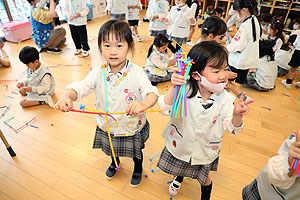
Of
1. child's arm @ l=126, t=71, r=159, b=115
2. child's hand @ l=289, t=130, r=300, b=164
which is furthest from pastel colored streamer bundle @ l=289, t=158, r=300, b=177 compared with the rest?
child's arm @ l=126, t=71, r=159, b=115

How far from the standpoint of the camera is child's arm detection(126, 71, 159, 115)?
104 centimetres

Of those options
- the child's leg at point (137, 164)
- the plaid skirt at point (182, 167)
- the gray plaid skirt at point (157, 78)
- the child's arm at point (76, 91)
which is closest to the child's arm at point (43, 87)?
the gray plaid skirt at point (157, 78)

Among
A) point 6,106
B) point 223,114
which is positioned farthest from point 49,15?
point 223,114

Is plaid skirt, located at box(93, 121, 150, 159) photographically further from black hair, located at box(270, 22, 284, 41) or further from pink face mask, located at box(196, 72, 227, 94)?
black hair, located at box(270, 22, 284, 41)

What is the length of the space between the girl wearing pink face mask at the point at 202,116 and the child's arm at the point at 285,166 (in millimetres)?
223

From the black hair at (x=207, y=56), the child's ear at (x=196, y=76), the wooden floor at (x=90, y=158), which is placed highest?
the black hair at (x=207, y=56)

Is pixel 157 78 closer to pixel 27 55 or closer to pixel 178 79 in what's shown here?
pixel 27 55

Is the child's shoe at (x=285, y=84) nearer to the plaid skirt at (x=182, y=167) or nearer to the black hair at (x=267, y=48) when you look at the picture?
the black hair at (x=267, y=48)

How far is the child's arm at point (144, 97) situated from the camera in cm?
104

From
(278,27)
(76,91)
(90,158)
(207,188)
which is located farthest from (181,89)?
(278,27)

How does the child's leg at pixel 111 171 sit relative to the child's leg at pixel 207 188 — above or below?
below

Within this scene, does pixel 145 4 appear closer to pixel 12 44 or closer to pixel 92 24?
pixel 92 24

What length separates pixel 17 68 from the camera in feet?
11.2

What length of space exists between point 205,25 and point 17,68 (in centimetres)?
309
